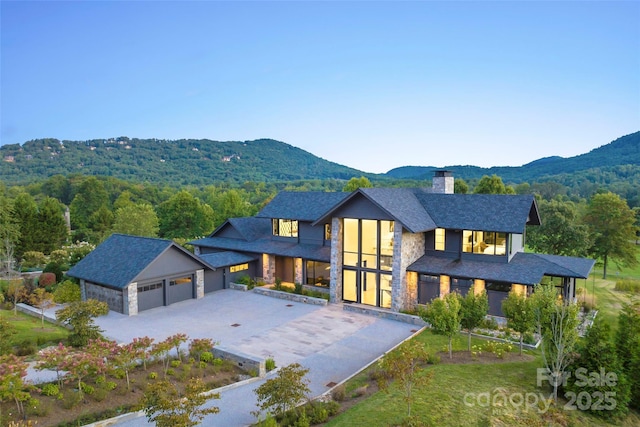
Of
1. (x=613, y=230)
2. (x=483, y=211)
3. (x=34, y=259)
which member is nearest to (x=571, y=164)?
(x=613, y=230)

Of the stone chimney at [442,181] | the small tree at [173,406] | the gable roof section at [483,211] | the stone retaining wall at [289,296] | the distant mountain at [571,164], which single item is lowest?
the stone retaining wall at [289,296]

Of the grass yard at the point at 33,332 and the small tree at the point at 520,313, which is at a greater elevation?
the small tree at the point at 520,313

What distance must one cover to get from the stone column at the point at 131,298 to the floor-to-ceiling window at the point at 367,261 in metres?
12.3

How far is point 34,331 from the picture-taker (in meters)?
19.3

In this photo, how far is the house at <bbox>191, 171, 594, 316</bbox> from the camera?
71.1 feet

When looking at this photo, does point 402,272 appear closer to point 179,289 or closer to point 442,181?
point 442,181

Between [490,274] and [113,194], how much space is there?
81206mm

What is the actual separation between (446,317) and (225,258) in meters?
17.7

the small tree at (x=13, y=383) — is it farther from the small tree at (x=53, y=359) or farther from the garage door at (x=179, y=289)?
the garage door at (x=179, y=289)

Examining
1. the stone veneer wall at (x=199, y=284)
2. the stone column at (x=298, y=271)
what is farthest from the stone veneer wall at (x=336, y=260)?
the stone veneer wall at (x=199, y=284)

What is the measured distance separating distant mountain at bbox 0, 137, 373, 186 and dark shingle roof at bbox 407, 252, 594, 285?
116m

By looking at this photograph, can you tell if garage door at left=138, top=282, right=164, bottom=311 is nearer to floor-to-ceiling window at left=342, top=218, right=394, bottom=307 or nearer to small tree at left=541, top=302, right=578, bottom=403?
floor-to-ceiling window at left=342, top=218, right=394, bottom=307

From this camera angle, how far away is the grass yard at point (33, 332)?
17.2m

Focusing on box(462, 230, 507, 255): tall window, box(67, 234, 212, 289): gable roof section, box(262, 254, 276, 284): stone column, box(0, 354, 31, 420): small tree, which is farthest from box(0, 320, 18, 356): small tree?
box(462, 230, 507, 255): tall window
